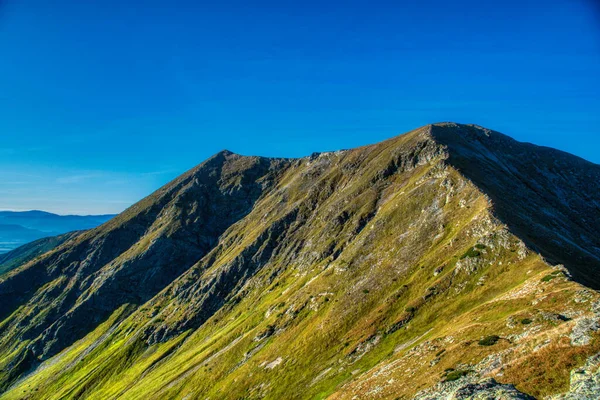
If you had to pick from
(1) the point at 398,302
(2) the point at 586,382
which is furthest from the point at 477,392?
(1) the point at 398,302

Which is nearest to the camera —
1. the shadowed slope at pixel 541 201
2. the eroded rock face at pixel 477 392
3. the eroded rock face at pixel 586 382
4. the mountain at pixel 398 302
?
the eroded rock face at pixel 586 382

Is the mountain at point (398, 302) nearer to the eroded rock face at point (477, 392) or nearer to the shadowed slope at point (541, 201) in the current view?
the eroded rock face at point (477, 392)

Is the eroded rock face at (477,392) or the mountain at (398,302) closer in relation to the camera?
the eroded rock face at (477,392)

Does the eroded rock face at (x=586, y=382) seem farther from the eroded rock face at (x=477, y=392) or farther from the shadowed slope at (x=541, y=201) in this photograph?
the shadowed slope at (x=541, y=201)

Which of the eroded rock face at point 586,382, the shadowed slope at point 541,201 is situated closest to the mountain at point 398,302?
the eroded rock face at point 586,382

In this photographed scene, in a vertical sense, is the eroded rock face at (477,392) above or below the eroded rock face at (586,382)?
below

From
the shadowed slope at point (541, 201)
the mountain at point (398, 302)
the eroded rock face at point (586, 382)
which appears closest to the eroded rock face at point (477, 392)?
the mountain at point (398, 302)

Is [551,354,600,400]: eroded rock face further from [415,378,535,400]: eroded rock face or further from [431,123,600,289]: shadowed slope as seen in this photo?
[431,123,600,289]: shadowed slope

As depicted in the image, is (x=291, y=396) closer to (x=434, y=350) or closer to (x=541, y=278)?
(x=434, y=350)

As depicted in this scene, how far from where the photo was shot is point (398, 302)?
81.2 metres

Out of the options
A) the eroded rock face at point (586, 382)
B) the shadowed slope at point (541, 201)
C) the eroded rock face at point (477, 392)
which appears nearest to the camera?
the eroded rock face at point (586, 382)

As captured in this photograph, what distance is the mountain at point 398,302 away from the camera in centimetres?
4034

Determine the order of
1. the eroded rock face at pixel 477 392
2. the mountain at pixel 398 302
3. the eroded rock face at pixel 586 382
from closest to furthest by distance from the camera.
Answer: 1. the eroded rock face at pixel 586 382
2. the eroded rock face at pixel 477 392
3. the mountain at pixel 398 302

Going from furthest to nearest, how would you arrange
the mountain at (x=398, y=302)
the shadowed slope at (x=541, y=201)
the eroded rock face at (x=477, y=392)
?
the shadowed slope at (x=541, y=201)
the mountain at (x=398, y=302)
the eroded rock face at (x=477, y=392)
